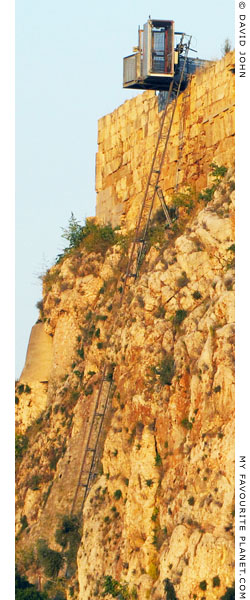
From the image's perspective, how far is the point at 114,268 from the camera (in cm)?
4850

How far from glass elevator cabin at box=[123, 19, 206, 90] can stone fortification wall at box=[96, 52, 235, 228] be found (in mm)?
821

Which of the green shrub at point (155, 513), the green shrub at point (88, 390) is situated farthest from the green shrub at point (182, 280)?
the green shrub at point (155, 513)

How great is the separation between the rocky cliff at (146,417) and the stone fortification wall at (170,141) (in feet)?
1.65

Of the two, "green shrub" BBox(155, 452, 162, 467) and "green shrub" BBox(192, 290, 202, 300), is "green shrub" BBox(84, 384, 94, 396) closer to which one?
"green shrub" BBox(192, 290, 202, 300)

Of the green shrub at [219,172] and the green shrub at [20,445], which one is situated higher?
the green shrub at [219,172]

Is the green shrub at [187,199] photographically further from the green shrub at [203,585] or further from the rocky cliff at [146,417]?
the green shrub at [203,585]

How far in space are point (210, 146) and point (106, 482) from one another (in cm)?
968

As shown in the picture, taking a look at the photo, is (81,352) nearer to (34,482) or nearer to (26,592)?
(34,482)

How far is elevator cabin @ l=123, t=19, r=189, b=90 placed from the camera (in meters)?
46.2

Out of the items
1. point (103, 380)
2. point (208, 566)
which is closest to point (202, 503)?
point (208, 566)

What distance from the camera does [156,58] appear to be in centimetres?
4631

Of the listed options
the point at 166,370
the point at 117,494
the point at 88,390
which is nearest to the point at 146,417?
the point at 166,370

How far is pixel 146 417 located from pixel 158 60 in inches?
449

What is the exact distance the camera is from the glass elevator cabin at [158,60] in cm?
4616
